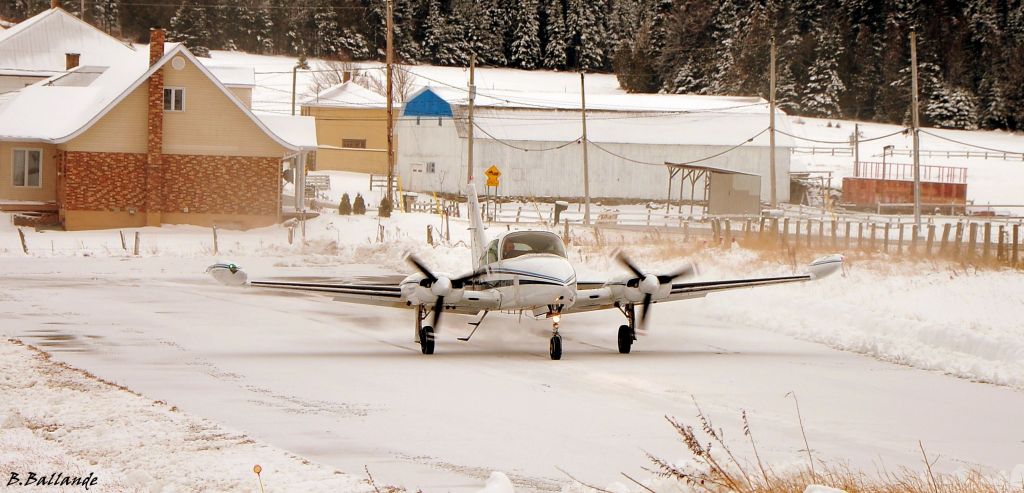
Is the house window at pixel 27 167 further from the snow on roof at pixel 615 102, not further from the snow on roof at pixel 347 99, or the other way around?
the snow on roof at pixel 347 99

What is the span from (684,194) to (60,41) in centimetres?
3985

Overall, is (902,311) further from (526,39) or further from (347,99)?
(526,39)

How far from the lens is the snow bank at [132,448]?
9.65 m

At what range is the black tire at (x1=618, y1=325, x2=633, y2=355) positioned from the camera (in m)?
19.3

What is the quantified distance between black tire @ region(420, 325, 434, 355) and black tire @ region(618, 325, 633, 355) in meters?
3.18

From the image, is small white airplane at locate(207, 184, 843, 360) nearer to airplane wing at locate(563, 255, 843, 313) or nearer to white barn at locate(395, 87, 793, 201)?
airplane wing at locate(563, 255, 843, 313)

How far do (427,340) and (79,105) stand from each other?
37.2m

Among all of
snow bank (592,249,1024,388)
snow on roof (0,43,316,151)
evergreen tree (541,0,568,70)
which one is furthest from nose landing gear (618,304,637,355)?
evergreen tree (541,0,568,70)

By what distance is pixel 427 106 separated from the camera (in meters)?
76.2

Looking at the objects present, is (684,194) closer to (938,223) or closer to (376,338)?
(938,223)

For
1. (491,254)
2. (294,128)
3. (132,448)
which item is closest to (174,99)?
(294,128)

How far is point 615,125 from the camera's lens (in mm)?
75312

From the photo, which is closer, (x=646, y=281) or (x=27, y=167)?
(x=646, y=281)

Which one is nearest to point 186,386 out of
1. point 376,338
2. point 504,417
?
point 504,417
